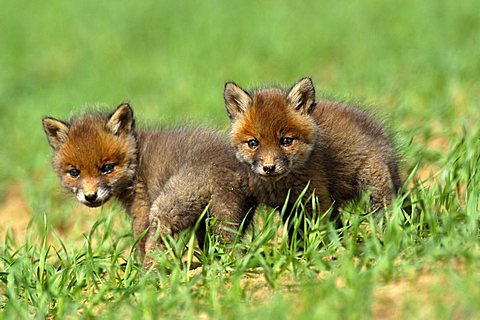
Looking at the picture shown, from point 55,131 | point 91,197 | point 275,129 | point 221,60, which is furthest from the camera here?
point 221,60

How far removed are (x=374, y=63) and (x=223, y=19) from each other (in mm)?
4590

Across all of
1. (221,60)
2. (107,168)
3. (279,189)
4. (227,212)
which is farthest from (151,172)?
(221,60)

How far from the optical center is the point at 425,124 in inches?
321

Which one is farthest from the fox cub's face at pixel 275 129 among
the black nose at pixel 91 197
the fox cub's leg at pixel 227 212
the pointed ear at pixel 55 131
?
the pointed ear at pixel 55 131

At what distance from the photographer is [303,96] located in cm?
590

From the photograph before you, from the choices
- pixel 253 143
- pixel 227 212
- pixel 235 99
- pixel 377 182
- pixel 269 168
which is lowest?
pixel 227 212

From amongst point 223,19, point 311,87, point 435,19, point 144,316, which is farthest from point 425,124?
point 223,19

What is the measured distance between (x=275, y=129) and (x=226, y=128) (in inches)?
44.0

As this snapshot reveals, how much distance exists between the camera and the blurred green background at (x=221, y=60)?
9.62 meters

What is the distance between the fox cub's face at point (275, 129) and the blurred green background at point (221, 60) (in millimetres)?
1195

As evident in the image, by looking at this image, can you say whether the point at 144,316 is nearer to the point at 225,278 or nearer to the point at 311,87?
the point at 225,278

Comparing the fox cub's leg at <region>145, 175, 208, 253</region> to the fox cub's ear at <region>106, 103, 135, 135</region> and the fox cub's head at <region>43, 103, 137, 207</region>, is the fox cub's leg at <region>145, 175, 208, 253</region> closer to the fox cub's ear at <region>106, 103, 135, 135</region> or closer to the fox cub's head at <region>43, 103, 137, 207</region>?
the fox cub's head at <region>43, 103, 137, 207</region>

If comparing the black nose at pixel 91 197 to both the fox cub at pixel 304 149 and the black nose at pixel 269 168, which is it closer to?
the fox cub at pixel 304 149

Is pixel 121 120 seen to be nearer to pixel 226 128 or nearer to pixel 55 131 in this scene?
pixel 55 131
